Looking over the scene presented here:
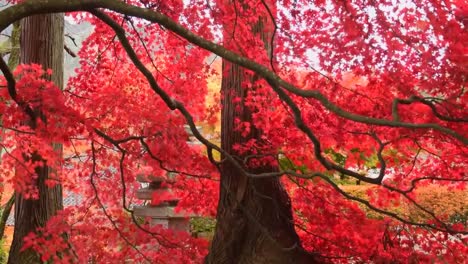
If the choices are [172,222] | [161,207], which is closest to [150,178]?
[161,207]

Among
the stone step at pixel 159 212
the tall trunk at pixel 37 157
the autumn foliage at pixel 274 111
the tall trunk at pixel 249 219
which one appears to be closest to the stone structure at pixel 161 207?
the stone step at pixel 159 212

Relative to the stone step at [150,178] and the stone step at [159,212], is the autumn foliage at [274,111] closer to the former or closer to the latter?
the stone step at [150,178]

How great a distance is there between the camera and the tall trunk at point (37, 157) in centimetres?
592

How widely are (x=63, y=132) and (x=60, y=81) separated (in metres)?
1.75

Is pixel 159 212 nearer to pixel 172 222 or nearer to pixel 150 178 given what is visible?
pixel 172 222

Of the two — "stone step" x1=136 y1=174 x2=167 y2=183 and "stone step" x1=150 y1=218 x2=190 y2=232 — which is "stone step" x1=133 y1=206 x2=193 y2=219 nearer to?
"stone step" x1=150 y1=218 x2=190 y2=232

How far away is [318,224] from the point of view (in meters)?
5.60

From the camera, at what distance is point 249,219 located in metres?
5.19

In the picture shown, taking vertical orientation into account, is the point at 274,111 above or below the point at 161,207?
above

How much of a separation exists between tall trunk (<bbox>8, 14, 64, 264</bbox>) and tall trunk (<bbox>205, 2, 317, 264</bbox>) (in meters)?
2.09

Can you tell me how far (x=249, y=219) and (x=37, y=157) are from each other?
2648 mm

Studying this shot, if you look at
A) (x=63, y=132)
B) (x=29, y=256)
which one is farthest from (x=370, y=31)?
(x=29, y=256)

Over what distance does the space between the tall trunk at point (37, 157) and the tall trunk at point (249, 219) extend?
209 cm

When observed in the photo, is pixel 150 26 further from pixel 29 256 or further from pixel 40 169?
pixel 29 256
